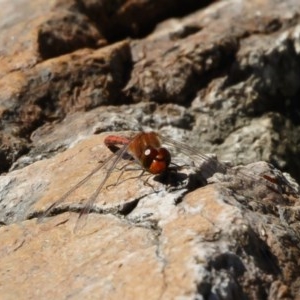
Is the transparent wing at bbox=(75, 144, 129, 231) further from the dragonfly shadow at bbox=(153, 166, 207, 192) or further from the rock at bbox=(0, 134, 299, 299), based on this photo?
the dragonfly shadow at bbox=(153, 166, 207, 192)

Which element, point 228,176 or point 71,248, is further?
point 228,176

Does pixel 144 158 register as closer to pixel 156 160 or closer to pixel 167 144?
pixel 156 160

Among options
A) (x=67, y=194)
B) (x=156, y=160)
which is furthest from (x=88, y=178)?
(x=156, y=160)

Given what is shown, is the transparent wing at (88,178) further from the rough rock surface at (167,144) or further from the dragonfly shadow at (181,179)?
Answer: the dragonfly shadow at (181,179)

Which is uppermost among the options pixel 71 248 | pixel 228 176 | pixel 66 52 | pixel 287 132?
pixel 66 52

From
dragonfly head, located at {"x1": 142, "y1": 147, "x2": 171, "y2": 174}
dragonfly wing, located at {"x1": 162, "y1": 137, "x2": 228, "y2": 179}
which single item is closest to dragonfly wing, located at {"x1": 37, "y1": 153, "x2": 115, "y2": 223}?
dragonfly head, located at {"x1": 142, "y1": 147, "x2": 171, "y2": 174}

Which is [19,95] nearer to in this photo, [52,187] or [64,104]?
[64,104]

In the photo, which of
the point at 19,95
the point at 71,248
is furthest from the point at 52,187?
the point at 19,95
